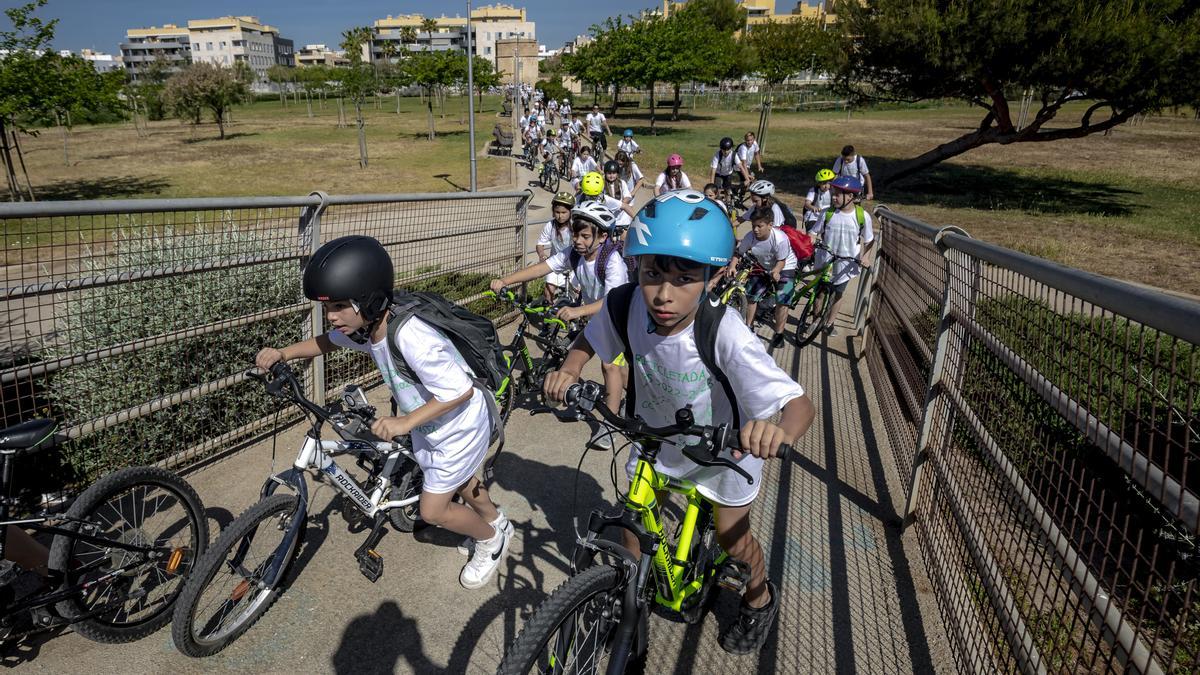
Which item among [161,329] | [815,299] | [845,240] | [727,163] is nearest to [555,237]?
[815,299]

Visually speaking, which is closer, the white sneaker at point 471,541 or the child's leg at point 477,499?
the child's leg at point 477,499

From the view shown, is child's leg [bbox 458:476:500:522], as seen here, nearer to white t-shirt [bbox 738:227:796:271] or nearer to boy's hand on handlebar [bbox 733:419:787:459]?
boy's hand on handlebar [bbox 733:419:787:459]

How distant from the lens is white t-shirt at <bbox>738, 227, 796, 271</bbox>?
7.55 meters

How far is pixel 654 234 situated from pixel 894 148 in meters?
35.3

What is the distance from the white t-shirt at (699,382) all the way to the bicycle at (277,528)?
126 cm

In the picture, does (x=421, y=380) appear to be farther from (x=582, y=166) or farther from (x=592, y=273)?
(x=582, y=166)

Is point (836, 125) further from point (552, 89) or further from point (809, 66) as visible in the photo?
point (552, 89)

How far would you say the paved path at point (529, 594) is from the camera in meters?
3.06

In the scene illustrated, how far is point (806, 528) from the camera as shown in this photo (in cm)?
421

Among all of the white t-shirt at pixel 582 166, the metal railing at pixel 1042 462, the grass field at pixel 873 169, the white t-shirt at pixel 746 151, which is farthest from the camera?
the white t-shirt at pixel 582 166

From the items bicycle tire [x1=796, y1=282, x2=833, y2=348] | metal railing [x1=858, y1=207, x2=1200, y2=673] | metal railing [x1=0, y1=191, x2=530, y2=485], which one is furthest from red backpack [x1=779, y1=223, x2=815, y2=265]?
metal railing [x1=0, y1=191, x2=530, y2=485]

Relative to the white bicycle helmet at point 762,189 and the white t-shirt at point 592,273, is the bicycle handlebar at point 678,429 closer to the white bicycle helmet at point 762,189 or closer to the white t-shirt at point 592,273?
the white t-shirt at point 592,273

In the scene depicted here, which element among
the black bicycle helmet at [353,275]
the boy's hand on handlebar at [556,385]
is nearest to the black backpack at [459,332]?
the black bicycle helmet at [353,275]

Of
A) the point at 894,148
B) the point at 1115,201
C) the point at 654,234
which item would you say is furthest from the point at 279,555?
the point at 894,148
